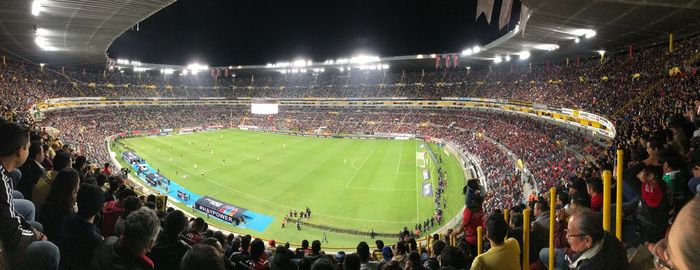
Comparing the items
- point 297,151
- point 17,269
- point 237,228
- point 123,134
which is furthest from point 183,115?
point 17,269

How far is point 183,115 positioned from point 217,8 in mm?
23783

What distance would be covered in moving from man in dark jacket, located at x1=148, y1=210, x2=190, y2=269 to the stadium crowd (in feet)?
0.04

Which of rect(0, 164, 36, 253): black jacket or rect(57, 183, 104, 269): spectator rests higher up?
rect(0, 164, 36, 253): black jacket

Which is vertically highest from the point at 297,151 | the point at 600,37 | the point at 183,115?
the point at 600,37

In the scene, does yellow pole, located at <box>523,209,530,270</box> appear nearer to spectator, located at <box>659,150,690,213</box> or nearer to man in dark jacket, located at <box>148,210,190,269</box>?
spectator, located at <box>659,150,690,213</box>

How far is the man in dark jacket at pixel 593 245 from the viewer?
2670 mm

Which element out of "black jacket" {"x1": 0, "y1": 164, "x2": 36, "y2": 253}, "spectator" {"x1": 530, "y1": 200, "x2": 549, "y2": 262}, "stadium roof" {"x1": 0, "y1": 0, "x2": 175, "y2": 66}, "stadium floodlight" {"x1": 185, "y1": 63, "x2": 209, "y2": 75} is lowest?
"spectator" {"x1": 530, "y1": 200, "x2": 549, "y2": 262}

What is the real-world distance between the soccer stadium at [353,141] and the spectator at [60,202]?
0.9 inches

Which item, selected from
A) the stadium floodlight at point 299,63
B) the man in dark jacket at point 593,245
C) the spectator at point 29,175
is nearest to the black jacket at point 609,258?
the man in dark jacket at point 593,245

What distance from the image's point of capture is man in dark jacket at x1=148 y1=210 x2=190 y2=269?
12.1 feet

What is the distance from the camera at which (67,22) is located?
78.9 ft

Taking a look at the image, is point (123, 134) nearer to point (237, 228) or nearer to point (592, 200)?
point (237, 228)

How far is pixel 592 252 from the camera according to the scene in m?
2.78

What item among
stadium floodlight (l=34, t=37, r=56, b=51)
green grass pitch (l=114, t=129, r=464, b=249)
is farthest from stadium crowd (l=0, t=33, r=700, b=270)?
stadium floodlight (l=34, t=37, r=56, b=51)
